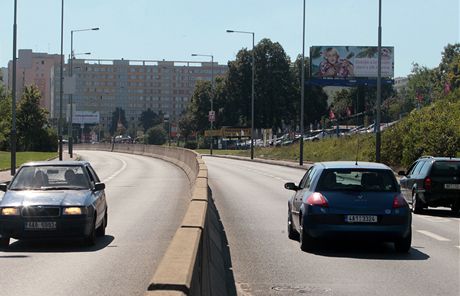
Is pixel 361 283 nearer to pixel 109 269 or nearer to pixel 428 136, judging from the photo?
pixel 109 269

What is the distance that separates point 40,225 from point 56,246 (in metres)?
0.99

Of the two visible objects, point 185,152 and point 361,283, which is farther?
point 185,152

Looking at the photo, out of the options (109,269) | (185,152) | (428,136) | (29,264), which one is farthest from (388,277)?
(185,152)

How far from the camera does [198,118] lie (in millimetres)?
123812

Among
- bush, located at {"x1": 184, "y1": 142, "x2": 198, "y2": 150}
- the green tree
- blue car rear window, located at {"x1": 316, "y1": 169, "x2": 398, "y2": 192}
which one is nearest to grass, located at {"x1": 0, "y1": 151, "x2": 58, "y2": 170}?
blue car rear window, located at {"x1": 316, "y1": 169, "x2": 398, "y2": 192}

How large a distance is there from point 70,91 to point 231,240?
5102 cm

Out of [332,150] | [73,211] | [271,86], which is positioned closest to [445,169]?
[73,211]

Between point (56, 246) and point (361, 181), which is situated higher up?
point (361, 181)

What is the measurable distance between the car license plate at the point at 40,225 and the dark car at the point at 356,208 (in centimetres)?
387

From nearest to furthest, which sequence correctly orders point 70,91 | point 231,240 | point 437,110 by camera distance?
point 231,240 → point 437,110 → point 70,91

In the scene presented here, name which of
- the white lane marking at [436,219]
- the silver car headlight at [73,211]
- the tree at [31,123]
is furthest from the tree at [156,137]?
the silver car headlight at [73,211]

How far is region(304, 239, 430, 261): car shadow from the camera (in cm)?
1161

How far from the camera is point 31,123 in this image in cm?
8650

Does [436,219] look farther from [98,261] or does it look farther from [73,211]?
[98,261]
